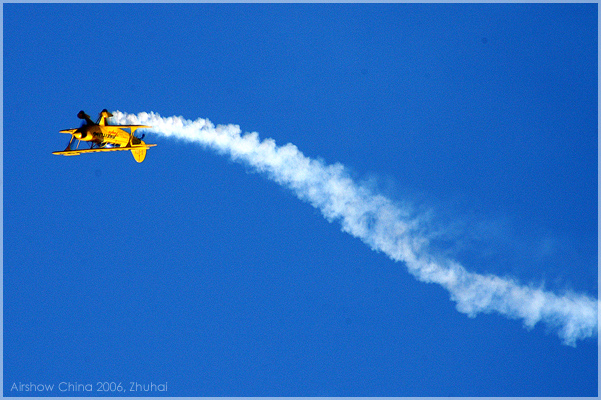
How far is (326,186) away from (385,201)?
494 centimetres

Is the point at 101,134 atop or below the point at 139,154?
below

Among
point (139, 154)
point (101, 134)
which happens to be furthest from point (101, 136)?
point (139, 154)

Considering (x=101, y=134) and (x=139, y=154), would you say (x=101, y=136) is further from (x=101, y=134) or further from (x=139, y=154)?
(x=139, y=154)

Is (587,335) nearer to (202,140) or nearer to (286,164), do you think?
(286,164)

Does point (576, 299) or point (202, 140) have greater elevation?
point (202, 140)

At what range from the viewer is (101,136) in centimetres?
5606

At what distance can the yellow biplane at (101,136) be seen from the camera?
Result: 5512cm

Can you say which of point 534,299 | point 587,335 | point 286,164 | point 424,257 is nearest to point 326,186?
point 286,164

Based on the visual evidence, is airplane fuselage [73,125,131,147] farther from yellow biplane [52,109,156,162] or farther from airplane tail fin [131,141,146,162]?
airplane tail fin [131,141,146,162]

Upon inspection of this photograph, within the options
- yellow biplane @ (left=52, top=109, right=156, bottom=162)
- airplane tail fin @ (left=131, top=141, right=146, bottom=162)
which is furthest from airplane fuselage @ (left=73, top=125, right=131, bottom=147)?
airplane tail fin @ (left=131, top=141, right=146, bottom=162)

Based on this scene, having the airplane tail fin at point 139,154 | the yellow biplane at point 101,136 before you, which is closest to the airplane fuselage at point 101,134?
the yellow biplane at point 101,136

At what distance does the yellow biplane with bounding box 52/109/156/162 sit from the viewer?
5512cm

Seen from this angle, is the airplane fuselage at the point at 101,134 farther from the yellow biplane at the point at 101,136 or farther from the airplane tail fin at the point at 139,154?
the airplane tail fin at the point at 139,154

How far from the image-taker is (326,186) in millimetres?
65250
